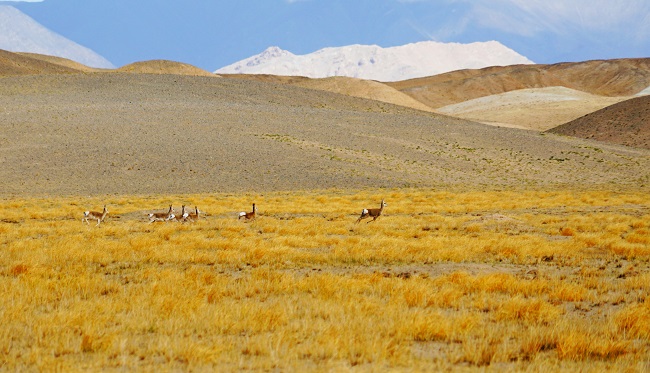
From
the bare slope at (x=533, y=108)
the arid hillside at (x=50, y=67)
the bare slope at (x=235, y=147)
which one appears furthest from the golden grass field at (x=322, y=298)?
the bare slope at (x=533, y=108)

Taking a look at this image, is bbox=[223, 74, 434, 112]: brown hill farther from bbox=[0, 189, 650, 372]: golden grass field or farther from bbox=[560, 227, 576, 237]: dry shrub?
bbox=[0, 189, 650, 372]: golden grass field

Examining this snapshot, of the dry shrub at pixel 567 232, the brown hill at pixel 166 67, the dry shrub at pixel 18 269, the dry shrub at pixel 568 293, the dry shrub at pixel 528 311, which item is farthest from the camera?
the brown hill at pixel 166 67

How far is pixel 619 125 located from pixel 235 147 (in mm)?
69275

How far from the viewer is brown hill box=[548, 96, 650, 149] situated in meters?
98.6

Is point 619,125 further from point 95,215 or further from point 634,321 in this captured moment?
point 634,321

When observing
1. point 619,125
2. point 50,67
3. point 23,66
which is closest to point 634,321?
point 619,125

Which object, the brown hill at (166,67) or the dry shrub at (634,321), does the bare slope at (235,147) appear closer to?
the dry shrub at (634,321)

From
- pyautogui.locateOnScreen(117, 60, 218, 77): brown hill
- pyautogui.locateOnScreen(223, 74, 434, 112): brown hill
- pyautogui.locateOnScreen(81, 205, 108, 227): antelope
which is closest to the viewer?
pyautogui.locateOnScreen(81, 205, 108, 227): antelope

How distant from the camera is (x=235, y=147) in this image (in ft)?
204

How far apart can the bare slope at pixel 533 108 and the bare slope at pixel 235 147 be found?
2354 inches

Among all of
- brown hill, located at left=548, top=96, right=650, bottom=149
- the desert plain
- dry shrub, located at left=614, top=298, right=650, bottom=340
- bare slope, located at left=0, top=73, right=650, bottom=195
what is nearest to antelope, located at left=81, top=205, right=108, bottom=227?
the desert plain

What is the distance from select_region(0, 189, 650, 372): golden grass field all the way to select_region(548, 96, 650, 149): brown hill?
8349 centimetres

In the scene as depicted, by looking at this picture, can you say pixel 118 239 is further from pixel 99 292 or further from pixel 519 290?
pixel 519 290

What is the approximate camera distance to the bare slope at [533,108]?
473 ft
